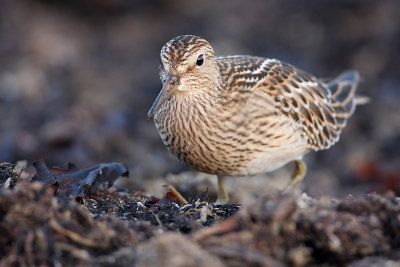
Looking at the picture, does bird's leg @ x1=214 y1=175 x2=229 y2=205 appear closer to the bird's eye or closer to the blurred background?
the blurred background

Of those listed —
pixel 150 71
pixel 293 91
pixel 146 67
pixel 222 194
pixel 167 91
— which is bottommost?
pixel 222 194

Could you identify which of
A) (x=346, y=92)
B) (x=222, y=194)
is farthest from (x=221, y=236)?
(x=346, y=92)

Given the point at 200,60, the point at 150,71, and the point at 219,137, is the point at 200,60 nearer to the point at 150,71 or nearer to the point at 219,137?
the point at 219,137

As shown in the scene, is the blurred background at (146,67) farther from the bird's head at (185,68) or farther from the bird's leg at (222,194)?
the bird's head at (185,68)

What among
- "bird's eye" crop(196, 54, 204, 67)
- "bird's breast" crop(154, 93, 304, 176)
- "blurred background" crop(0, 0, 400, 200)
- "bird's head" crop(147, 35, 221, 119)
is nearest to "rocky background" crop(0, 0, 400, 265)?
"blurred background" crop(0, 0, 400, 200)

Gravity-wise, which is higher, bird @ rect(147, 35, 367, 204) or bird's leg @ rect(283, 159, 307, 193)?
bird @ rect(147, 35, 367, 204)

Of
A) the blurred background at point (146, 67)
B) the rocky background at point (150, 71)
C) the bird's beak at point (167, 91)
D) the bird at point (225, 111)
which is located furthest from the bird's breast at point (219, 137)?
the blurred background at point (146, 67)
